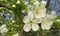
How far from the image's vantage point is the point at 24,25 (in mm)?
511

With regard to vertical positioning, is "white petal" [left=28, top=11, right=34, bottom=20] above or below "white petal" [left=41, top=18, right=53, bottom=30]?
above

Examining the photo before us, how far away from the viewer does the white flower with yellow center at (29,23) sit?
1.66 feet

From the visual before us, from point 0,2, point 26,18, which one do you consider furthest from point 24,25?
point 0,2

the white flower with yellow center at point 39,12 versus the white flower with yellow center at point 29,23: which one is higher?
the white flower with yellow center at point 39,12

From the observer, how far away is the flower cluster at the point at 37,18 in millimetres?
510

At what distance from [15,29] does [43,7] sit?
0.36 feet

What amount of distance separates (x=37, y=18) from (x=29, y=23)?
4 cm

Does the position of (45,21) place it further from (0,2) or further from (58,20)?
(0,2)

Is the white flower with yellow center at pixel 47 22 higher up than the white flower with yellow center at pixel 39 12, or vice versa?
the white flower with yellow center at pixel 39 12

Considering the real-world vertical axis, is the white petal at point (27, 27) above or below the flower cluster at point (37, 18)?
below

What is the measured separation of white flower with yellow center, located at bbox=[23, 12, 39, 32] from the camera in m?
0.51

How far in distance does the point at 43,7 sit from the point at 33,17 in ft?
0.14

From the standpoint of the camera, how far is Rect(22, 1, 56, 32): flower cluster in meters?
0.51

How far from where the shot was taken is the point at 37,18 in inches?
20.2
